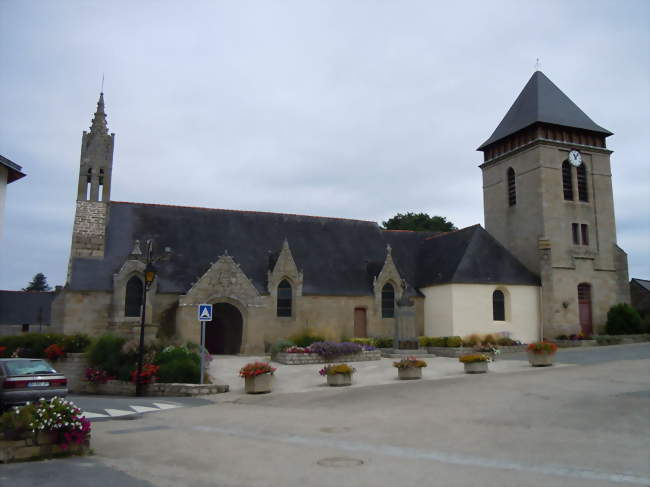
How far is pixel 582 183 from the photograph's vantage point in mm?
32469

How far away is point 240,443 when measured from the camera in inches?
349

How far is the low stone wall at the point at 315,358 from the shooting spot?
22.3 m

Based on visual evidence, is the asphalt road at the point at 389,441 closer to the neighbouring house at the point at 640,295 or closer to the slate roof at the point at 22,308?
the neighbouring house at the point at 640,295

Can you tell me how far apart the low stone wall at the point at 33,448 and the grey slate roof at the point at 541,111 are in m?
29.8

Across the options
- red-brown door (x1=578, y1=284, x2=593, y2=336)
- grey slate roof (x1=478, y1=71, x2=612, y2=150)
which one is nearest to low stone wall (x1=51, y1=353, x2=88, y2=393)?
red-brown door (x1=578, y1=284, x2=593, y2=336)

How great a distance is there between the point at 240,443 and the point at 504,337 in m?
22.5

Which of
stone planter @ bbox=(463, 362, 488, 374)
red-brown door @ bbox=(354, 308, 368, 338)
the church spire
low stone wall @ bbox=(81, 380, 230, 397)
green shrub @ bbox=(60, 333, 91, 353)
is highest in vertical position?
the church spire

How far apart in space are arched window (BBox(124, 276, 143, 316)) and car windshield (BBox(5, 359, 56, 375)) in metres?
12.9

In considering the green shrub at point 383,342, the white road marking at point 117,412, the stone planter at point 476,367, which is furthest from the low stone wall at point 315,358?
the white road marking at point 117,412

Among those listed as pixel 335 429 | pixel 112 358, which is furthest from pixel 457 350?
pixel 335 429

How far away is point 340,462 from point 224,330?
Answer: 22110 millimetres

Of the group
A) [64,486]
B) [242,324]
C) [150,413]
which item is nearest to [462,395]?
[150,413]

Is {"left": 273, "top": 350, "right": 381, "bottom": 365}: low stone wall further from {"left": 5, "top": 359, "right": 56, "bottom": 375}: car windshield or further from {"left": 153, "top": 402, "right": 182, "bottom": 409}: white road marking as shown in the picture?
{"left": 5, "top": 359, "right": 56, "bottom": 375}: car windshield

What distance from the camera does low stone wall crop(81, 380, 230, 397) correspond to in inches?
626
